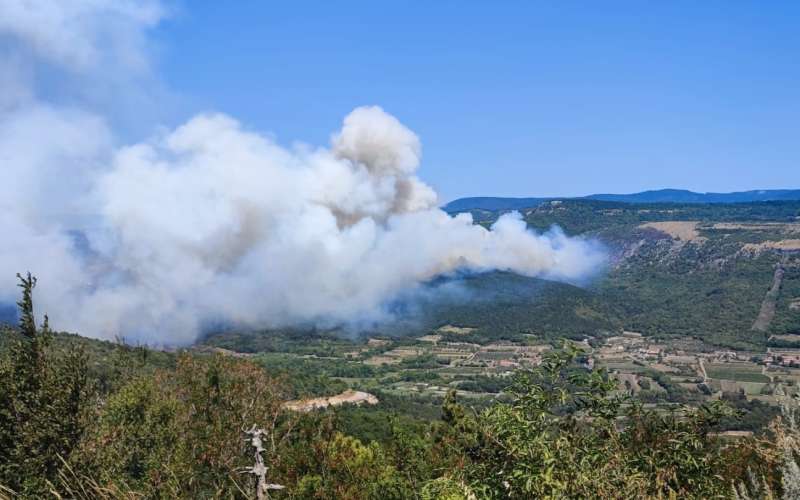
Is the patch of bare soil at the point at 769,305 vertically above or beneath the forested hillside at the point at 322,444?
beneath

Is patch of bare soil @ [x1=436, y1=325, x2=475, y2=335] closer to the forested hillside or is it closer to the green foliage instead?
the forested hillside

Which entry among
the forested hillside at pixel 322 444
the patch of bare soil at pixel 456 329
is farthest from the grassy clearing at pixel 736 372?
the forested hillside at pixel 322 444

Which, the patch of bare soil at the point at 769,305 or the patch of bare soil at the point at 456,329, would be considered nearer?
the patch of bare soil at the point at 769,305

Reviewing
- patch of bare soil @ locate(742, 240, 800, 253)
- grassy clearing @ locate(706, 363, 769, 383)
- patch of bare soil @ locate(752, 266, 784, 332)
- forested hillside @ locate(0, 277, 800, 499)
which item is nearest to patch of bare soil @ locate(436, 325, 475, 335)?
grassy clearing @ locate(706, 363, 769, 383)

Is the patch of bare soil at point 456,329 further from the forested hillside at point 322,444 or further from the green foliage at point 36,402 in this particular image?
the green foliage at point 36,402

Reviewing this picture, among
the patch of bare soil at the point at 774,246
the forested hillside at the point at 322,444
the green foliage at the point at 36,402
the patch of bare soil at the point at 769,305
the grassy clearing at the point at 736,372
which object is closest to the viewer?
the forested hillside at the point at 322,444

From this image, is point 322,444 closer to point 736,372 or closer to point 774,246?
point 736,372

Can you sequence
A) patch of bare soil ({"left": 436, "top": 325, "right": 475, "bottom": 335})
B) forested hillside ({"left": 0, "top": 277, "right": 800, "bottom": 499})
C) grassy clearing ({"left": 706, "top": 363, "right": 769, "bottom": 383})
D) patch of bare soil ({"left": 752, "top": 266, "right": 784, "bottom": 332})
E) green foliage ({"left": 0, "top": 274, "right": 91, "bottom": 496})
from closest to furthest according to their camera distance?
forested hillside ({"left": 0, "top": 277, "right": 800, "bottom": 499}), green foliage ({"left": 0, "top": 274, "right": 91, "bottom": 496}), grassy clearing ({"left": 706, "top": 363, "right": 769, "bottom": 383}), patch of bare soil ({"left": 752, "top": 266, "right": 784, "bottom": 332}), patch of bare soil ({"left": 436, "top": 325, "right": 475, "bottom": 335})

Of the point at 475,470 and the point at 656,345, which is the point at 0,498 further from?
the point at 656,345

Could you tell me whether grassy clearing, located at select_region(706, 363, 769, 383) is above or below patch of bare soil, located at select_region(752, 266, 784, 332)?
below

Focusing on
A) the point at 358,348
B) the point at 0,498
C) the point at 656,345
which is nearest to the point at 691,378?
the point at 656,345

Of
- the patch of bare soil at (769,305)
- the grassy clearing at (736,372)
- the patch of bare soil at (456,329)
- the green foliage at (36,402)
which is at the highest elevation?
the green foliage at (36,402)
